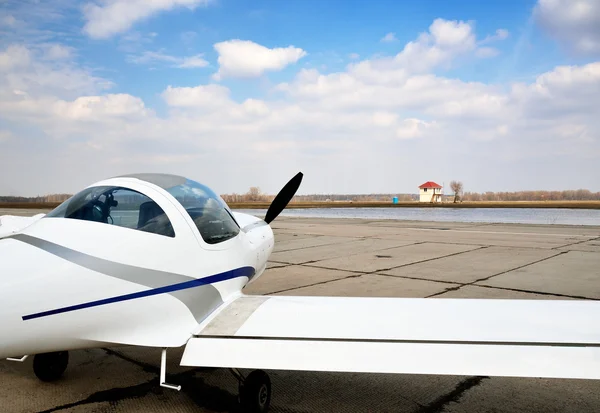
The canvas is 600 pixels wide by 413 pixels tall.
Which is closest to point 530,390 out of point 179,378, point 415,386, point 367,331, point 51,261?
point 415,386

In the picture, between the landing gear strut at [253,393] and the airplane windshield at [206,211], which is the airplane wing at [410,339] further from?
the airplane windshield at [206,211]

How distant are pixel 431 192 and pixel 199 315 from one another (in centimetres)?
11894

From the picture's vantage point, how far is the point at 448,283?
809cm

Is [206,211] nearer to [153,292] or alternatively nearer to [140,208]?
[140,208]

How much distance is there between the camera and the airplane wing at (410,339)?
9.00 ft

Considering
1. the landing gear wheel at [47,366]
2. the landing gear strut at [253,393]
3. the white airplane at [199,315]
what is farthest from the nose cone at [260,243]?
the landing gear wheel at [47,366]

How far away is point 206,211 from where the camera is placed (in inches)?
170

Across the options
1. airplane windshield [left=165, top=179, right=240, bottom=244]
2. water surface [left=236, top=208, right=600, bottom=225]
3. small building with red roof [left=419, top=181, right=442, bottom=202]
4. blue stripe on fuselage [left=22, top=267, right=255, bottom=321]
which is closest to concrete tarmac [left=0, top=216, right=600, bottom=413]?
blue stripe on fuselage [left=22, top=267, right=255, bottom=321]

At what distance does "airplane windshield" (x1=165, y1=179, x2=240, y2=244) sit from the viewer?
13.1 feet

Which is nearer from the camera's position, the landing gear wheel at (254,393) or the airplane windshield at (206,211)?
the landing gear wheel at (254,393)

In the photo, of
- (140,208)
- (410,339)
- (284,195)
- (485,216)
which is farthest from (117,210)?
(485,216)

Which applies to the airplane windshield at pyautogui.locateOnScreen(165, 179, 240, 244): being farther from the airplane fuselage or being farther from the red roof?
the red roof

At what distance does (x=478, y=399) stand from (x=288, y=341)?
72.6 inches

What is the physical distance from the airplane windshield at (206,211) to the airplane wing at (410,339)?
2.74 feet
